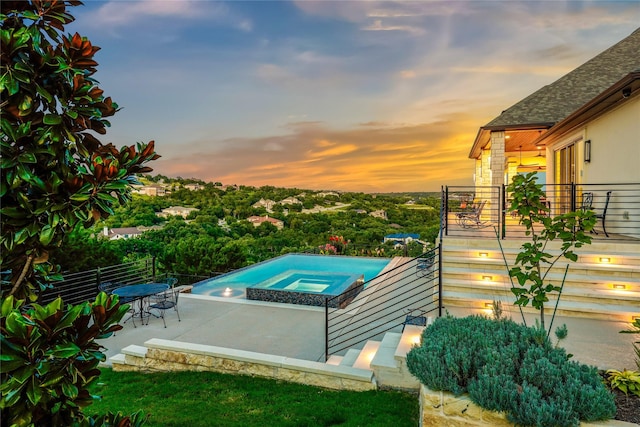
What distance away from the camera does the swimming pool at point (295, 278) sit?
386 inches

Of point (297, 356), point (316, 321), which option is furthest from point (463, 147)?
point (297, 356)

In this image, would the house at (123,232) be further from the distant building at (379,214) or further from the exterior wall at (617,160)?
the exterior wall at (617,160)

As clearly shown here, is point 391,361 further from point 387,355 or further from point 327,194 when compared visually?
point 327,194

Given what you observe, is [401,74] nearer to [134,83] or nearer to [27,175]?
[134,83]

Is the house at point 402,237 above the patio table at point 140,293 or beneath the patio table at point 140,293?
above

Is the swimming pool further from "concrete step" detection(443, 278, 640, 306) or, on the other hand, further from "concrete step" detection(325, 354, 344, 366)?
"concrete step" detection(325, 354, 344, 366)

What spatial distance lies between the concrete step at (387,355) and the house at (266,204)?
25.1 metres

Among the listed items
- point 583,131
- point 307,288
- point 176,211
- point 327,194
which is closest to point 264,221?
point 176,211

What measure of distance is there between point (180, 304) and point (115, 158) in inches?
326

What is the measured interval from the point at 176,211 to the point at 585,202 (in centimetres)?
2497

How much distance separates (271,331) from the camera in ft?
23.6

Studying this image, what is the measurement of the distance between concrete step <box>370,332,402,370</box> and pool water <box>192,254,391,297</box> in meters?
4.35

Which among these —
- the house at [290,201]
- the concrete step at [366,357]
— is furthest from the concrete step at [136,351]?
the house at [290,201]

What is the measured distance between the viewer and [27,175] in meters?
1.61
